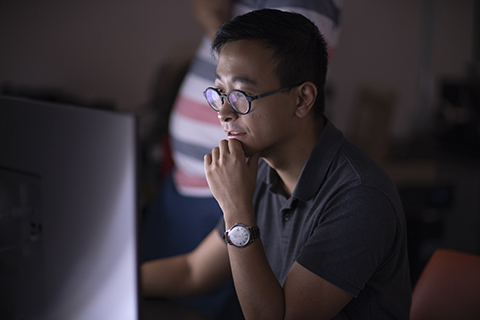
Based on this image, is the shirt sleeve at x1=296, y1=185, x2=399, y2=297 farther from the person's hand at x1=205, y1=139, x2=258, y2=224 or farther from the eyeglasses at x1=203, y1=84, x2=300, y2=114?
the eyeglasses at x1=203, y1=84, x2=300, y2=114

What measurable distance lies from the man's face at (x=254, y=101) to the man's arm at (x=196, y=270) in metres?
0.36

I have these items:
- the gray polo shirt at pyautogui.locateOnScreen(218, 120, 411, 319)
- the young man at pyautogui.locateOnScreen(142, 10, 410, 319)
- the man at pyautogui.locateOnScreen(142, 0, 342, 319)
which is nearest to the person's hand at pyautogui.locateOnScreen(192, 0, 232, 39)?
the man at pyautogui.locateOnScreen(142, 0, 342, 319)

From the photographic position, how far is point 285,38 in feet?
2.64

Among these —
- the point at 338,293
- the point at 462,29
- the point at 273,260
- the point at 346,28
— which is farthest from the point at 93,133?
the point at 462,29

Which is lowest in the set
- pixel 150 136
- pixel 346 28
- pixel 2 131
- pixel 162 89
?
pixel 150 136

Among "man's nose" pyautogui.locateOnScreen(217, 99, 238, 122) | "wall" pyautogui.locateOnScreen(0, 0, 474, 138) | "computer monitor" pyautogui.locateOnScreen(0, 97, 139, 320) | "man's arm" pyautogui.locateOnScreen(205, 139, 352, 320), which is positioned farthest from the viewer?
"wall" pyautogui.locateOnScreen(0, 0, 474, 138)

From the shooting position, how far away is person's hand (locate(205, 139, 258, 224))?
0.79 m

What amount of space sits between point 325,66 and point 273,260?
45 centimetres

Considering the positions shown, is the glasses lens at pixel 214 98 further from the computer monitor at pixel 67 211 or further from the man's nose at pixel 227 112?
the computer monitor at pixel 67 211

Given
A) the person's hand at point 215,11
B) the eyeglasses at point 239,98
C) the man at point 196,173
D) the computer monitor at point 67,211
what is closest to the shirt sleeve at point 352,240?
the eyeglasses at point 239,98

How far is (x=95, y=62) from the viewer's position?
3.37m

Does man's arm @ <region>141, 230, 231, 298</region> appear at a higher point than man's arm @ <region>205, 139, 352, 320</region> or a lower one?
lower

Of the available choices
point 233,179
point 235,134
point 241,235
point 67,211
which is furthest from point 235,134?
point 67,211

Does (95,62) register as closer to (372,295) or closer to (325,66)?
(325,66)
